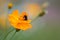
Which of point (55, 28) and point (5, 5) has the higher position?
point (5, 5)

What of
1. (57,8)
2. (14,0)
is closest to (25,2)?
(14,0)

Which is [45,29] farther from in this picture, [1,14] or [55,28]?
[1,14]

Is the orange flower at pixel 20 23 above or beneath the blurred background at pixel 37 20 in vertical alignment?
above

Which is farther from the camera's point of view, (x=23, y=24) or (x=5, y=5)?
(x=5, y=5)

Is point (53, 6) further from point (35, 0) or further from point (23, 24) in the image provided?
point (23, 24)

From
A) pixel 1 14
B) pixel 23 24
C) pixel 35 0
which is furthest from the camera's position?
pixel 35 0

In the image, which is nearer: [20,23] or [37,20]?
[20,23]

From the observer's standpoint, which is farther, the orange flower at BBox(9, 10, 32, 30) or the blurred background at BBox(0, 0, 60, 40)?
the blurred background at BBox(0, 0, 60, 40)

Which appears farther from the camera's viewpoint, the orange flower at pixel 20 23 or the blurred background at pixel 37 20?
the blurred background at pixel 37 20

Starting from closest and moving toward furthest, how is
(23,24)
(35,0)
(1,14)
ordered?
(23,24)
(1,14)
(35,0)

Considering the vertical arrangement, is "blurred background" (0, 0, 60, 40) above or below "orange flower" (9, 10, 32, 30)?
below

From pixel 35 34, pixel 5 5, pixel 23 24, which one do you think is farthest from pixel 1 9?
pixel 23 24
